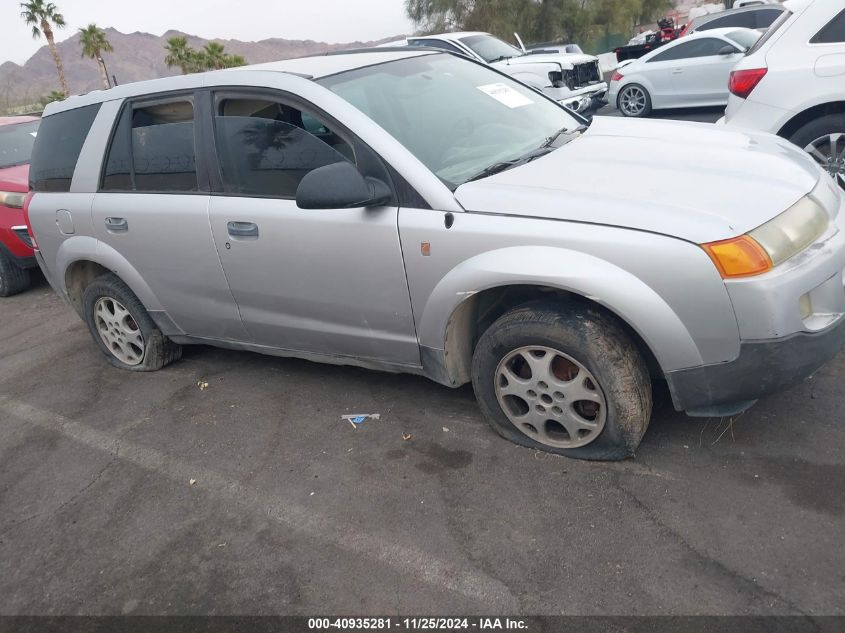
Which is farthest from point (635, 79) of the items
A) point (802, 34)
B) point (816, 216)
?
point (816, 216)

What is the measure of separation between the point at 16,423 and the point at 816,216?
14.8 ft

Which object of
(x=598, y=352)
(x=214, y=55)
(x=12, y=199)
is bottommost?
(x=214, y=55)

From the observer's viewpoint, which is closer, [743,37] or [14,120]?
[14,120]

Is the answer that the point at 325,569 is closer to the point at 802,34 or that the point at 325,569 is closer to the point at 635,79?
the point at 802,34

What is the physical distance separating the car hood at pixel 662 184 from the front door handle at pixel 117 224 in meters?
2.18

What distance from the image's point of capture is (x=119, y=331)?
483 cm

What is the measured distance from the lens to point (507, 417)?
10.9 feet

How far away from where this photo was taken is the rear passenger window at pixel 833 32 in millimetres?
5086

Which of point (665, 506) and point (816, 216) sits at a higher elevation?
point (816, 216)

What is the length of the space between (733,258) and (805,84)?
330cm

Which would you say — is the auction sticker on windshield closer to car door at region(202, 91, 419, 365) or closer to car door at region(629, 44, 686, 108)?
car door at region(202, 91, 419, 365)

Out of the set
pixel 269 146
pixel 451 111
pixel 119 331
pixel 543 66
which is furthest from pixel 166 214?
pixel 543 66

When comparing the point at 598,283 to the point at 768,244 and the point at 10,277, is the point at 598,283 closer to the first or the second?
the point at 768,244

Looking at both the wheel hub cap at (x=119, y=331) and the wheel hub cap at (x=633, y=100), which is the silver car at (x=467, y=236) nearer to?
the wheel hub cap at (x=119, y=331)
